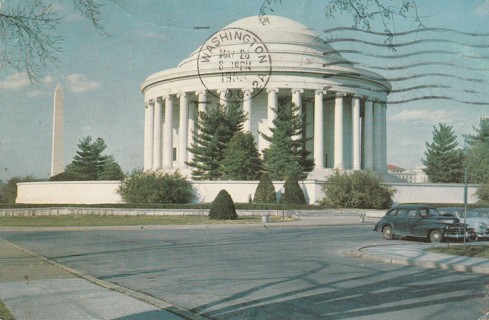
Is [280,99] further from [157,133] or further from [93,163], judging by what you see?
[93,163]

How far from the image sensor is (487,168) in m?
70.4

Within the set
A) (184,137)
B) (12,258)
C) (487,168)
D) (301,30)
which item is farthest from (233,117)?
(12,258)

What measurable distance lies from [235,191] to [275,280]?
43.6m

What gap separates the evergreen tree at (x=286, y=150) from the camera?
189 ft

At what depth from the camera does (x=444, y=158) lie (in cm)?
9156

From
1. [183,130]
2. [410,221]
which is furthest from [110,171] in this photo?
[410,221]

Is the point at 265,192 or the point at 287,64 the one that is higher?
the point at 287,64

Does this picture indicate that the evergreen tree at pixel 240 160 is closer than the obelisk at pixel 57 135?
Yes

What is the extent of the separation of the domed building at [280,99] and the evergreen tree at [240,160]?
6384 mm

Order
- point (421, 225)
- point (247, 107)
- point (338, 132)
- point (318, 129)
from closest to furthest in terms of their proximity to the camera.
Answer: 1. point (421, 225)
2. point (318, 129)
3. point (247, 107)
4. point (338, 132)

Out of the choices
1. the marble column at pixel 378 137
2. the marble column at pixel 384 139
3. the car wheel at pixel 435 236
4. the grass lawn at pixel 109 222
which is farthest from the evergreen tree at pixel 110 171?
the car wheel at pixel 435 236

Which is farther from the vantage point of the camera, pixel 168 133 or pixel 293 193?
pixel 168 133

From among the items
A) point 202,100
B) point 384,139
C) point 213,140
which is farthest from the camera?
point 384,139

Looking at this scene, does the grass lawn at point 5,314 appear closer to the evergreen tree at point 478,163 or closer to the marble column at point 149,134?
the evergreen tree at point 478,163
